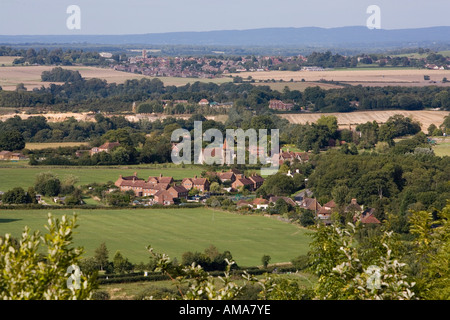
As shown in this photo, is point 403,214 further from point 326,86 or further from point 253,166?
point 326,86

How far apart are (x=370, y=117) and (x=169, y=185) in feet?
97.0

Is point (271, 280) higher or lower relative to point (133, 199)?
higher

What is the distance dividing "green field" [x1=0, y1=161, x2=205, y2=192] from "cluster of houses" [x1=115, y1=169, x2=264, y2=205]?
1309 mm

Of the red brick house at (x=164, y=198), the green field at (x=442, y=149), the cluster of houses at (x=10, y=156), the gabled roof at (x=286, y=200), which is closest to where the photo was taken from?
the gabled roof at (x=286, y=200)

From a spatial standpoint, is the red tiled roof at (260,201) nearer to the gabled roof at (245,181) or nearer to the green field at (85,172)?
the gabled roof at (245,181)

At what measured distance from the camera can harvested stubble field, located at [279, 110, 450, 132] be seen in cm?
5416

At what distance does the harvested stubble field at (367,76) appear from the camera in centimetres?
8669

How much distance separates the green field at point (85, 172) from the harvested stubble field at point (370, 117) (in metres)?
19.0

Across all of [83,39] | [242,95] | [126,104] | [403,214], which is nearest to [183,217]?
[403,214]

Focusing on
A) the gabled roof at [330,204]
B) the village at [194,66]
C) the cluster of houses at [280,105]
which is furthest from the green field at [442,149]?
the village at [194,66]

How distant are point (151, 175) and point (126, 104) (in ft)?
108

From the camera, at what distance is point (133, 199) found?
3061cm

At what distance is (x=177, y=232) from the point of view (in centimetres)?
2478

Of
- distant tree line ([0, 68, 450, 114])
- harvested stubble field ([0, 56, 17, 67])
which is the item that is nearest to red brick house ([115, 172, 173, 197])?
distant tree line ([0, 68, 450, 114])
